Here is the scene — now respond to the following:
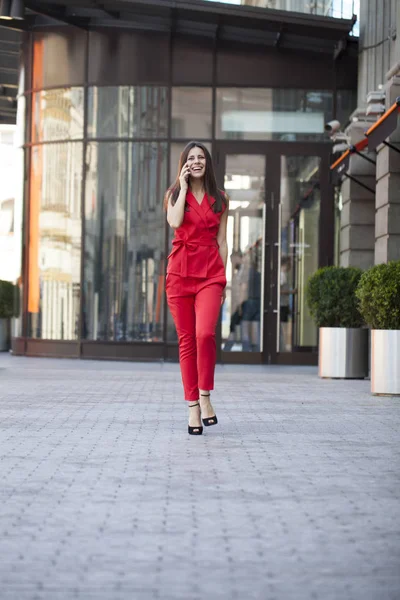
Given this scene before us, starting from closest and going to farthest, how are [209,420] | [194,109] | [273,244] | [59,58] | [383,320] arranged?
[209,420], [383,320], [273,244], [194,109], [59,58]

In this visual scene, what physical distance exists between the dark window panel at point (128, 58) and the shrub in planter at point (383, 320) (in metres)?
8.49

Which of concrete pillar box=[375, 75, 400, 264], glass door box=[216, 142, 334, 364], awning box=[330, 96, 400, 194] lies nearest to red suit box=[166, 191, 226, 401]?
awning box=[330, 96, 400, 194]

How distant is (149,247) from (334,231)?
3.10m

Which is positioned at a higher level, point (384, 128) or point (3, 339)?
point (384, 128)

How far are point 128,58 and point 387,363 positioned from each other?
32.4 ft

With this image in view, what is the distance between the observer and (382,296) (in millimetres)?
11688

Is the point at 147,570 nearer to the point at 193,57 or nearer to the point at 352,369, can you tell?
the point at 352,369

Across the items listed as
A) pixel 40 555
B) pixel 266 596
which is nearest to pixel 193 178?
pixel 40 555

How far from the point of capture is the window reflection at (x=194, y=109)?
19.3 metres

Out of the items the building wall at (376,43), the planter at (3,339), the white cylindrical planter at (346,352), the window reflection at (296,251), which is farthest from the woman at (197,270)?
the planter at (3,339)

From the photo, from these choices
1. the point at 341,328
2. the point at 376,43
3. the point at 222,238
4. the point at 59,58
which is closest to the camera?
the point at 222,238

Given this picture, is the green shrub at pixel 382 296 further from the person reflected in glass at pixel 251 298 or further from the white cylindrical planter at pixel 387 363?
the person reflected in glass at pixel 251 298

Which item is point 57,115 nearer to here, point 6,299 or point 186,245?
point 6,299

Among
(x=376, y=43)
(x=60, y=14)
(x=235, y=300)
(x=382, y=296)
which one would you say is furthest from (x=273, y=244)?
(x=382, y=296)
